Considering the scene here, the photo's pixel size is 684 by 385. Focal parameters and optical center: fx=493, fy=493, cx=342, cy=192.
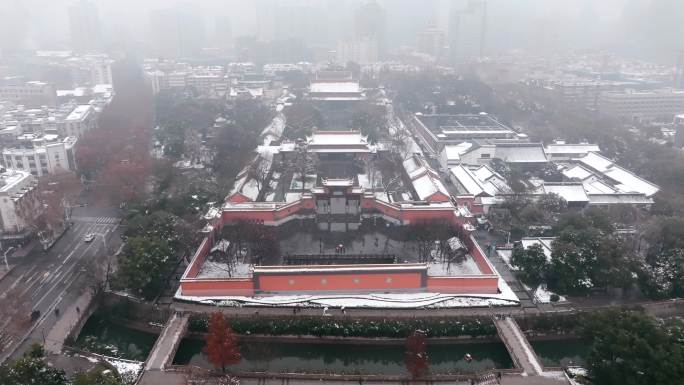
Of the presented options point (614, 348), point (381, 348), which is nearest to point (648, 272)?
point (614, 348)

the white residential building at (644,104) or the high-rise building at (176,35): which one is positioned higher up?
the high-rise building at (176,35)

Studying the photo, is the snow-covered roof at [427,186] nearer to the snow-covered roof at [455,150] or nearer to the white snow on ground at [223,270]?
the snow-covered roof at [455,150]

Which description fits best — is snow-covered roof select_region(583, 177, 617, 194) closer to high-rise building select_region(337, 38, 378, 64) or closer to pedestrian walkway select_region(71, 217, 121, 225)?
pedestrian walkway select_region(71, 217, 121, 225)

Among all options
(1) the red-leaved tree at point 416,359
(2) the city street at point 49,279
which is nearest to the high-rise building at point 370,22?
(2) the city street at point 49,279

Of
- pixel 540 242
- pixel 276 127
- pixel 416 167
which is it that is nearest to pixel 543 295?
pixel 540 242

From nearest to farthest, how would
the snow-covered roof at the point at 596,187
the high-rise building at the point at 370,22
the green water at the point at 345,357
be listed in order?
the green water at the point at 345,357 < the snow-covered roof at the point at 596,187 < the high-rise building at the point at 370,22

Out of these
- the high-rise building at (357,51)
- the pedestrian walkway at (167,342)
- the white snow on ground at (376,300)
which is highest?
the high-rise building at (357,51)

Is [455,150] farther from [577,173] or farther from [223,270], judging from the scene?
[223,270]

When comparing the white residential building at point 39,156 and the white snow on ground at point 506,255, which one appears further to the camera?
the white residential building at point 39,156
